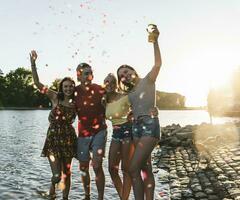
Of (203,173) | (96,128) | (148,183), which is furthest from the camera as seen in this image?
(203,173)

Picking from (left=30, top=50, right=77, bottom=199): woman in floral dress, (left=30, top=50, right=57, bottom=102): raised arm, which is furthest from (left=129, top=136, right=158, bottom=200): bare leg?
(left=30, top=50, right=57, bottom=102): raised arm

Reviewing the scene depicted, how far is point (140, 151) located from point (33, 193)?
5.18 m

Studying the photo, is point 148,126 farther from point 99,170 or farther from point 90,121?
point 99,170

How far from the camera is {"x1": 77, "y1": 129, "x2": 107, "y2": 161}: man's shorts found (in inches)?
304

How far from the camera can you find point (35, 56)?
7.96 m

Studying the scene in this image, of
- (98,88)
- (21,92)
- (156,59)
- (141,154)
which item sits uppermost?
(21,92)

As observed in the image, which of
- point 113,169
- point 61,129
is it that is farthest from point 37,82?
point 113,169

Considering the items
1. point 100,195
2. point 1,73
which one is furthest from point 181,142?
point 1,73

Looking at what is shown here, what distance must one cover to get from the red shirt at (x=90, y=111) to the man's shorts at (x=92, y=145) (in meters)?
0.09

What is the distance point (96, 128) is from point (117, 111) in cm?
68

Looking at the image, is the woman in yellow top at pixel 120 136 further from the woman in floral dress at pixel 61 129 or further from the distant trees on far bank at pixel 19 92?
the distant trees on far bank at pixel 19 92

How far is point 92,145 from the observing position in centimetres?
780

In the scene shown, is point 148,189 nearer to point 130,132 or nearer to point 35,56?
point 130,132

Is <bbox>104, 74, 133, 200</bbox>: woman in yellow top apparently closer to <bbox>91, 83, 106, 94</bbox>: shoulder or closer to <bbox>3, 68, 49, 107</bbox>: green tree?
<bbox>91, 83, 106, 94</bbox>: shoulder
